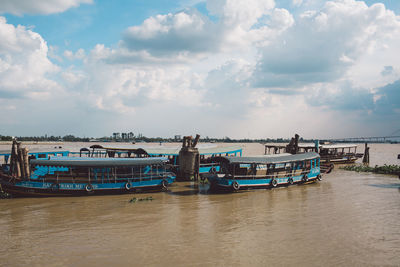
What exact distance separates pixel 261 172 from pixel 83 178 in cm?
1256

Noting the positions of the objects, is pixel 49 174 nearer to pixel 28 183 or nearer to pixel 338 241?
pixel 28 183

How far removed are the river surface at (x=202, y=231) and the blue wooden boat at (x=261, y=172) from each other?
4.94 ft

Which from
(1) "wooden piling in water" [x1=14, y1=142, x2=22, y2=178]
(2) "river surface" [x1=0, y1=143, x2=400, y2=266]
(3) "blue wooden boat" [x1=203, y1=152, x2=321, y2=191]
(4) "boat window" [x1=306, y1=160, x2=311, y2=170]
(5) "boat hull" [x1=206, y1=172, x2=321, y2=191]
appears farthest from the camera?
(4) "boat window" [x1=306, y1=160, x2=311, y2=170]

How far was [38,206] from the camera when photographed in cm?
1410

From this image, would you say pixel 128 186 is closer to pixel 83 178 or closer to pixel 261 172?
pixel 83 178

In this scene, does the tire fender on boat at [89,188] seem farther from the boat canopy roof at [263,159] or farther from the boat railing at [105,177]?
the boat canopy roof at [263,159]

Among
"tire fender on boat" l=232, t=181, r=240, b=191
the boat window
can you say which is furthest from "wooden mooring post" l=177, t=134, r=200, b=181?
the boat window

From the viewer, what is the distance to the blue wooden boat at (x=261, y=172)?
1772cm

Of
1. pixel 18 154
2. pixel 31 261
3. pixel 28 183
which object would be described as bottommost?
pixel 31 261

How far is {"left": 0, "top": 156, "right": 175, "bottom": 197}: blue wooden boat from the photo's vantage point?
15852mm

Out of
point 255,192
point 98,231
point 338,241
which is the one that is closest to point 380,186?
point 255,192

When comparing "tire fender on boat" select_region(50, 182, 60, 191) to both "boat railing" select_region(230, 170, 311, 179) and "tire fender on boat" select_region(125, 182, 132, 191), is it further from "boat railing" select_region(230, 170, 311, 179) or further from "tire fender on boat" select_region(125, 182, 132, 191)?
"boat railing" select_region(230, 170, 311, 179)

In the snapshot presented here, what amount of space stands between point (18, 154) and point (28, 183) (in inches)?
66.7

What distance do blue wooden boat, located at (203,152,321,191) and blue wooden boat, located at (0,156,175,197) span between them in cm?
348
